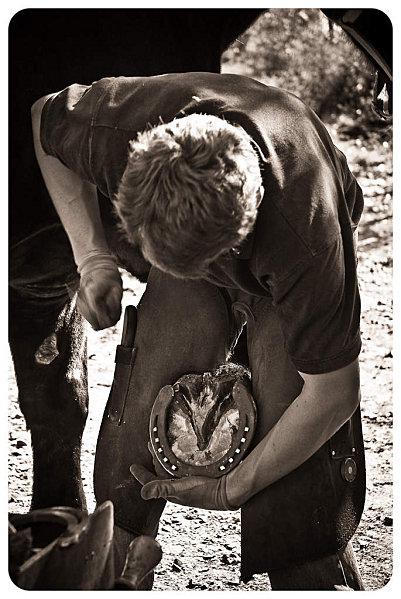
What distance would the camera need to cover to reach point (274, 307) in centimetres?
113

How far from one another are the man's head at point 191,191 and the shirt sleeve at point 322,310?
0.08 m

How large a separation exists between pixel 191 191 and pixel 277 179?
0.10 m

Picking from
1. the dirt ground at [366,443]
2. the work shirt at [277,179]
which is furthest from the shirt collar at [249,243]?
the dirt ground at [366,443]

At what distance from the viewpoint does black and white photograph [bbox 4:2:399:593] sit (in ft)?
3.31

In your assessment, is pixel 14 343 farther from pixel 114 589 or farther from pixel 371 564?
pixel 371 564

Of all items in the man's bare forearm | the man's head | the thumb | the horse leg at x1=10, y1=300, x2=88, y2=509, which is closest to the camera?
the man's head

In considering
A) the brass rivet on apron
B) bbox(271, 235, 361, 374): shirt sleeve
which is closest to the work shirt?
bbox(271, 235, 361, 374): shirt sleeve

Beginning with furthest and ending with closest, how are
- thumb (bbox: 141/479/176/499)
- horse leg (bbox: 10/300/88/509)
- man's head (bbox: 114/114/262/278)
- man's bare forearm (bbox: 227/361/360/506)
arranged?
horse leg (bbox: 10/300/88/509)
thumb (bbox: 141/479/176/499)
man's bare forearm (bbox: 227/361/360/506)
man's head (bbox: 114/114/262/278)

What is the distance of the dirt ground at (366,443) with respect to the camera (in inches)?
50.3

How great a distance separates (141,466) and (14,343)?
23 centimetres

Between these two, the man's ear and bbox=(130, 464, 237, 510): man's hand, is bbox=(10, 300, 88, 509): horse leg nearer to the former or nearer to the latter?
bbox=(130, 464, 237, 510): man's hand

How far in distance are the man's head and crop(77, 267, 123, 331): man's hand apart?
170 mm
